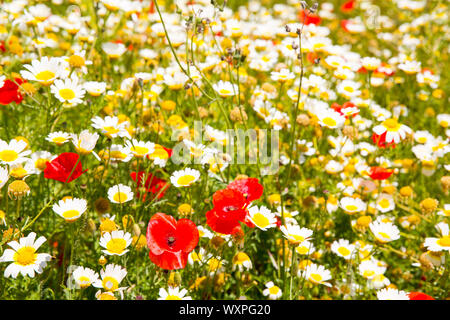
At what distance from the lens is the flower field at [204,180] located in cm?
138

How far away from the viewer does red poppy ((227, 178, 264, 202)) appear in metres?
1.37

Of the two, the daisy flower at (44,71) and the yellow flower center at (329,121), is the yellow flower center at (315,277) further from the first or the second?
the daisy flower at (44,71)

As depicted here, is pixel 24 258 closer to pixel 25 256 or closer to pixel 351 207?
pixel 25 256

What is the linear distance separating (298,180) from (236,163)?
1.25ft

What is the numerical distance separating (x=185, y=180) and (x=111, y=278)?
44 centimetres

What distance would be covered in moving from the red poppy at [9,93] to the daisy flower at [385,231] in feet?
Answer: 4.26

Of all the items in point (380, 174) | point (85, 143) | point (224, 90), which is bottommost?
point (85, 143)

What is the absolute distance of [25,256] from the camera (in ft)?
4.20

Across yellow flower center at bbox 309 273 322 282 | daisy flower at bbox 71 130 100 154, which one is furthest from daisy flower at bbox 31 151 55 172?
yellow flower center at bbox 309 273 322 282

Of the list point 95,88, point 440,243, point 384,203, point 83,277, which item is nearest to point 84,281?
point 83,277
